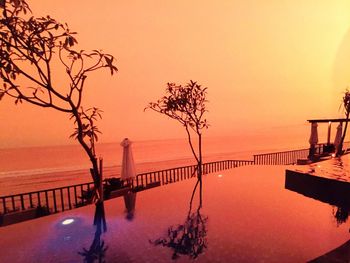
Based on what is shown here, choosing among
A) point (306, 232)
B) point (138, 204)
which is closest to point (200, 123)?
point (138, 204)

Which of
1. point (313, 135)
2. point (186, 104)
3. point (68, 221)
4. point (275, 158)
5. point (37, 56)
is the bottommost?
point (275, 158)

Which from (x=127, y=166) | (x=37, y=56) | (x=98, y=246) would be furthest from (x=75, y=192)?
(x=37, y=56)

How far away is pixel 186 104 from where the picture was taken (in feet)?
30.0

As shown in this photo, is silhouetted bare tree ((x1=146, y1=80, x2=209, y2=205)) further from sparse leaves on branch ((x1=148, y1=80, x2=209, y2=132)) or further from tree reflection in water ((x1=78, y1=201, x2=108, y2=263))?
tree reflection in water ((x1=78, y1=201, x2=108, y2=263))

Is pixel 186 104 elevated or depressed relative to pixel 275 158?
elevated

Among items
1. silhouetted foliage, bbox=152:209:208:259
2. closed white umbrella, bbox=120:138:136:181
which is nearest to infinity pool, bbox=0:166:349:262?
silhouetted foliage, bbox=152:209:208:259

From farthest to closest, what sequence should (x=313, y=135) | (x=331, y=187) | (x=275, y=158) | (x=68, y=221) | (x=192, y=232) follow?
(x=275, y=158)
(x=313, y=135)
(x=68, y=221)
(x=331, y=187)
(x=192, y=232)

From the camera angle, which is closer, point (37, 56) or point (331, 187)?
point (37, 56)

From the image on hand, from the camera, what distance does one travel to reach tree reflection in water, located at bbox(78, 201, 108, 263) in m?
2.86

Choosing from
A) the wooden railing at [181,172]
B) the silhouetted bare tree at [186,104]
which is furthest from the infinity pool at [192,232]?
the silhouetted bare tree at [186,104]

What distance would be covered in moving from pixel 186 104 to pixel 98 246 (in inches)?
261

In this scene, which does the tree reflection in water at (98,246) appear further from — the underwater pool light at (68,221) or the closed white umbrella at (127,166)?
the closed white umbrella at (127,166)

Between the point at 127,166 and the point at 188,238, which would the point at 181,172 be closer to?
the point at 127,166

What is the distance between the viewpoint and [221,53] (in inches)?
599
